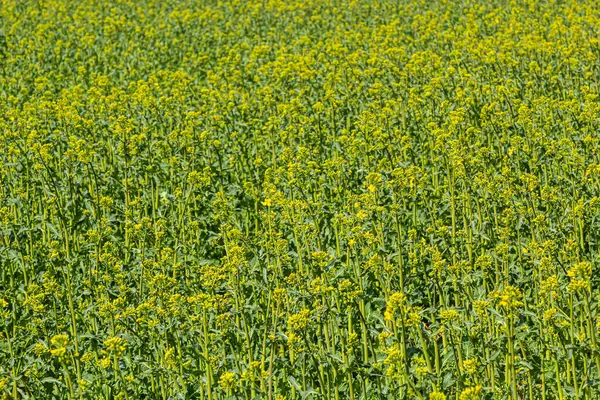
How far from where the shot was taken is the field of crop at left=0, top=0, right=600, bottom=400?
543cm

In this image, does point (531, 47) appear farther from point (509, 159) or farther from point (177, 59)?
point (177, 59)

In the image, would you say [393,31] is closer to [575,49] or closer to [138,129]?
[575,49]

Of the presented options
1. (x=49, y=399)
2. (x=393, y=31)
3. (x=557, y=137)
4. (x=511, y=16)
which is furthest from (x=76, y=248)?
(x=511, y=16)

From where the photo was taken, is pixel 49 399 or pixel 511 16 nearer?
pixel 49 399

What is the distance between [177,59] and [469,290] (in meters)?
11.3

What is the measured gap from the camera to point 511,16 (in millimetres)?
17172

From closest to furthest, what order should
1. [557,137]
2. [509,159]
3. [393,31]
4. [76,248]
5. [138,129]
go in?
[76,248]
[509,159]
[557,137]
[138,129]
[393,31]

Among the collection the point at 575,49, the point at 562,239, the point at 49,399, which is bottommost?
the point at 49,399

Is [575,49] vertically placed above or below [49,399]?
above

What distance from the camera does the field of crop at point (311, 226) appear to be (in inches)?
214

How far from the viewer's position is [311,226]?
6.62 m

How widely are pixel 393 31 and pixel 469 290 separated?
10.4 meters

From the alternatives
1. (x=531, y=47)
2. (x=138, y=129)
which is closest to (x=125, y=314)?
(x=138, y=129)

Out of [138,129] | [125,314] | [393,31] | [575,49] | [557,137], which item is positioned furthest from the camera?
[393,31]
